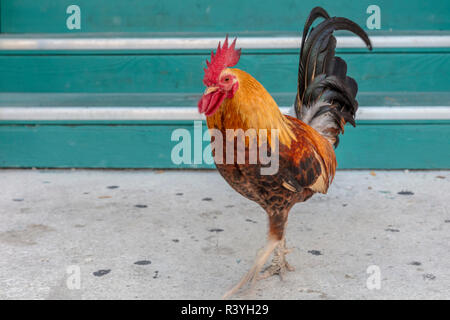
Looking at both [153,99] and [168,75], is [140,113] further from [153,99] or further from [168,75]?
[168,75]

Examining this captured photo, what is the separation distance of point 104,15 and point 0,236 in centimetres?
273

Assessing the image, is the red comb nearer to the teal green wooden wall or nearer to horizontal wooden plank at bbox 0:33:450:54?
the teal green wooden wall

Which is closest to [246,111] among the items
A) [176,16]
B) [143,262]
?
[143,262]

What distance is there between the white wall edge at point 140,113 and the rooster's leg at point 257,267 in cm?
180

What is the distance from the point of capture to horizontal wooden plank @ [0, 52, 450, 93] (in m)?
4.05

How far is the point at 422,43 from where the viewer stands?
3932 mm

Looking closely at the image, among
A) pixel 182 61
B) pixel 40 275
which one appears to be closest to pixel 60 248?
pixel 40 275

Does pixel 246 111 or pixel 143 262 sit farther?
pixel 143 262

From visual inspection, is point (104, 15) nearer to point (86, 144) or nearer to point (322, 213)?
point (86, 144)

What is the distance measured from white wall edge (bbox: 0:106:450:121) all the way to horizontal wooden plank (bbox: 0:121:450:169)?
0.43 ft

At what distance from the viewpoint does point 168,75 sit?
4.18 metres

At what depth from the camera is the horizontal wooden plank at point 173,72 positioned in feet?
13.3

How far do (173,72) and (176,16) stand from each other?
2.58 feet

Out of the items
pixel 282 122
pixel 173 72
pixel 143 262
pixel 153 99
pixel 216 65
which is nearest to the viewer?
pixel 216 65
